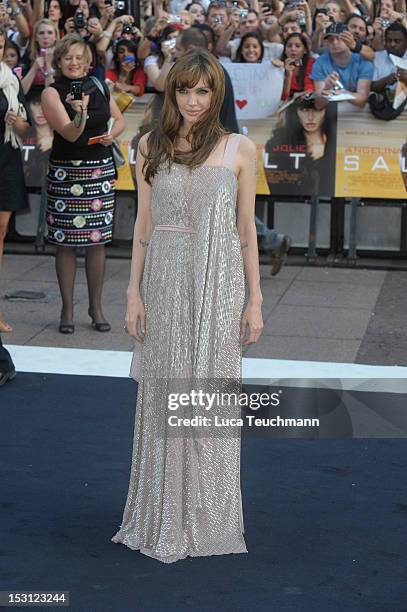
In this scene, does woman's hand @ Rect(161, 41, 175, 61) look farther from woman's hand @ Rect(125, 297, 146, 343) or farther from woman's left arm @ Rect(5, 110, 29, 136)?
woman's hand @ Rect(125, 297, 146, 343)

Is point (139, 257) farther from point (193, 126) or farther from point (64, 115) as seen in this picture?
point (64, 115)

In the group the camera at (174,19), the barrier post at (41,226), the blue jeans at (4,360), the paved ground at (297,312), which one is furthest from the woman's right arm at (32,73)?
the blue jeans at (4,360)

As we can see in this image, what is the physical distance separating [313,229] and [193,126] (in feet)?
20.6

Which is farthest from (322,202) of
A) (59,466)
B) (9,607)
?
(9,607)

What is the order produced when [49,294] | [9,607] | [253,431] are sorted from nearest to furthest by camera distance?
[9,607] → [253,431] → [49,294]

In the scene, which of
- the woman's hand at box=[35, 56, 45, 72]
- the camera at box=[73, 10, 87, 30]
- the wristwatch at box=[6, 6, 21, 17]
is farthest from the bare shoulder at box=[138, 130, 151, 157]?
the wristwatch at box=[6, 6, 21, 17]

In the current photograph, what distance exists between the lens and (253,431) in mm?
6320

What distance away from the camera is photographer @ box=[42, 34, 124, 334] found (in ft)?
25.8

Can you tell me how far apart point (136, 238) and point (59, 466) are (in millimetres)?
1543

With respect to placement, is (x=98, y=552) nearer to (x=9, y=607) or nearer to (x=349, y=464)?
(x=9, y=607)

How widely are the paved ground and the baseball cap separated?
6.94 feet

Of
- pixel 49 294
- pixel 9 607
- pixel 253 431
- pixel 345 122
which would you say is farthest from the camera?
pixel 345 122

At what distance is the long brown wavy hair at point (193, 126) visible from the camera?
444 cm

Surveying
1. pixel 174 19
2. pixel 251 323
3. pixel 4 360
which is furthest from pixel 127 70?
pixel 251 323
